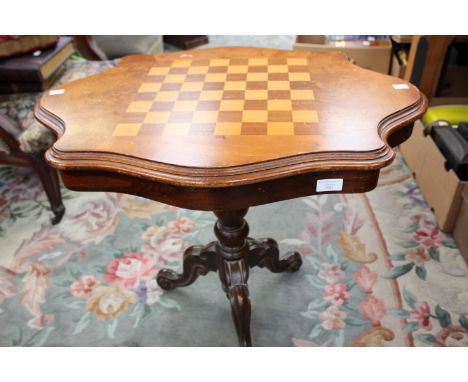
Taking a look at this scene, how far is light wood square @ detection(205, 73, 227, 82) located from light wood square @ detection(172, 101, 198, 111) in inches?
6.6

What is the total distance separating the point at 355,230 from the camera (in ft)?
5.76

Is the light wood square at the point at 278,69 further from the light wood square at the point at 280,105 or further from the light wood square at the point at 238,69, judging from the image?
the light wood square at the point at 280,105

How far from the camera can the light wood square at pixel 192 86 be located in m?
1.18

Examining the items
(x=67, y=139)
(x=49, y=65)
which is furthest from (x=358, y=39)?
(x=67, y=139)

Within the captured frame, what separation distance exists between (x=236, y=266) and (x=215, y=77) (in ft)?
1.98

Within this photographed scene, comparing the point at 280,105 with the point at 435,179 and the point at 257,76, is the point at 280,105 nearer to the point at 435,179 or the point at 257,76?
the point at 257,76

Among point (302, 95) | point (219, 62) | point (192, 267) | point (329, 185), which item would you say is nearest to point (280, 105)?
point (302, 95)

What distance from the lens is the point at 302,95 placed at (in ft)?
3.65

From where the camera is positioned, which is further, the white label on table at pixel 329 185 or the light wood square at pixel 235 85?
the light wood square at pixel 235 85

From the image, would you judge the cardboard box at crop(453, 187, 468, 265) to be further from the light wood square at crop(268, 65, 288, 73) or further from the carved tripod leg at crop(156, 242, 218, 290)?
the carved tripod leg at crop(156, 242, 218, 290)

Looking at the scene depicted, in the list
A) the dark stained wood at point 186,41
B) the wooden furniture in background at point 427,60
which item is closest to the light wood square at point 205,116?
the wooden furniture in background at point 427,60

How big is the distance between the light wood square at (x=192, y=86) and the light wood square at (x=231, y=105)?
0.13 metres

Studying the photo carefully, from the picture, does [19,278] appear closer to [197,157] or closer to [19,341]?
[19,341]

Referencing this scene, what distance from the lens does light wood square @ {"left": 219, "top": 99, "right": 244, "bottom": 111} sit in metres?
1.06
